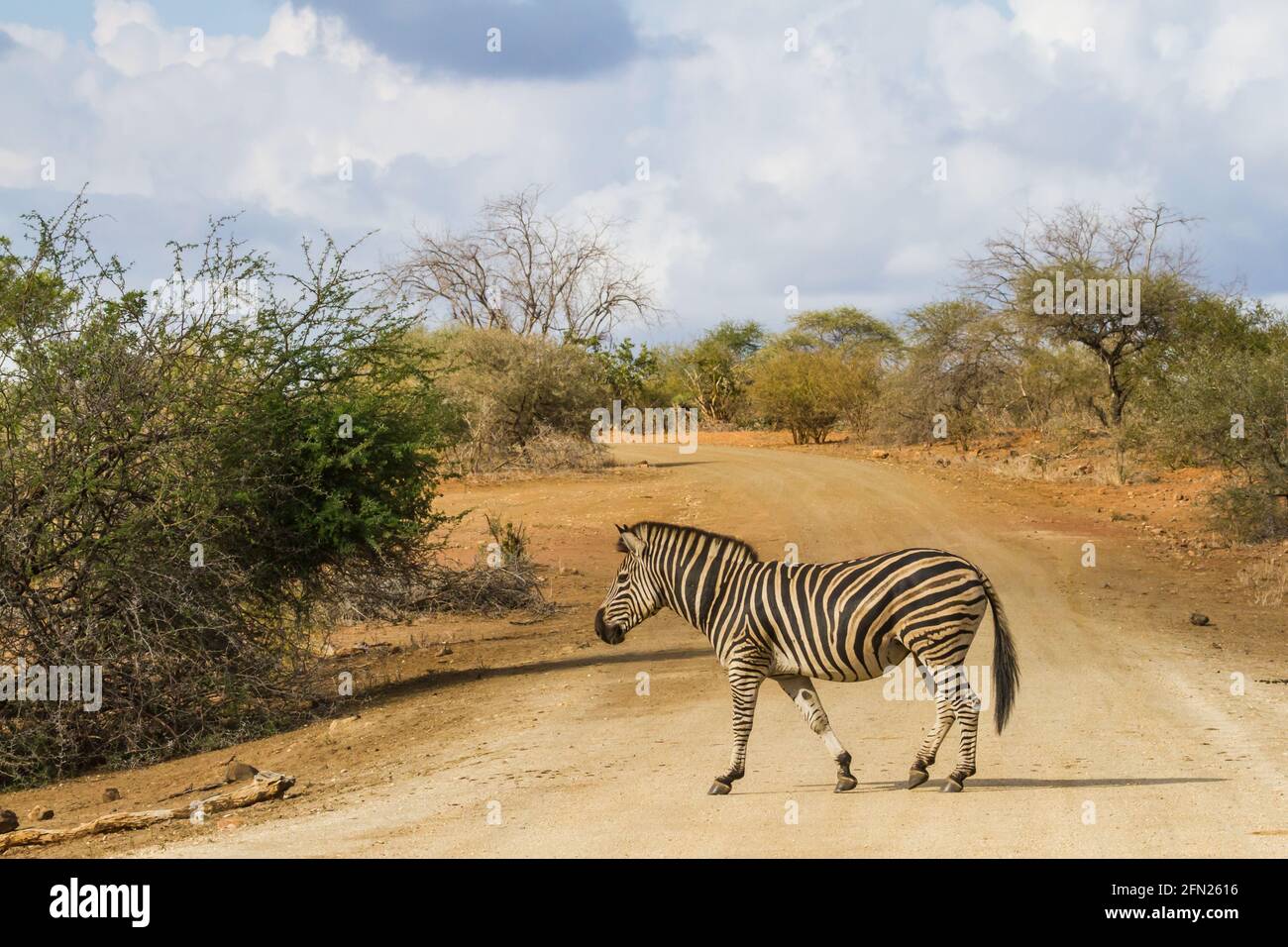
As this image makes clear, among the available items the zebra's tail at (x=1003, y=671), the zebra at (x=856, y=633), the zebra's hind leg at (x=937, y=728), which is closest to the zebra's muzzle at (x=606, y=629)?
the zebra at (x=856, y=633)

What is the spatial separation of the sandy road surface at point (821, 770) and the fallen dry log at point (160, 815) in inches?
26.5

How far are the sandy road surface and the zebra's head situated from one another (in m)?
1.05

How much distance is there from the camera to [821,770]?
895cm

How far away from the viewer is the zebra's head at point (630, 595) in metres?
8.87

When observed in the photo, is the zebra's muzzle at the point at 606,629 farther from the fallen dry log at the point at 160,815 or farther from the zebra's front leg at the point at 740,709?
the fallen dry log at the point at 160,815

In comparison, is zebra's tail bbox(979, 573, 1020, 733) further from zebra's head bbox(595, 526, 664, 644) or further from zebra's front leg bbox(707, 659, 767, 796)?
zebra's head bbox(595, 526, 664, 644)

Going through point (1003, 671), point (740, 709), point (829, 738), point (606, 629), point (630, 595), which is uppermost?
point (630, 595)

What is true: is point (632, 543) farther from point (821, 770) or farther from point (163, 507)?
point (163, 507)

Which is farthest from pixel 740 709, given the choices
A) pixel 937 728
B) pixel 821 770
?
pixel 821 770

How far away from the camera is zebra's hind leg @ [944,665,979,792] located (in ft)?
25.8

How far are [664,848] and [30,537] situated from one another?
306 inches

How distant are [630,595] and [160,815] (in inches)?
139

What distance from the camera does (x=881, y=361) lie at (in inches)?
2069

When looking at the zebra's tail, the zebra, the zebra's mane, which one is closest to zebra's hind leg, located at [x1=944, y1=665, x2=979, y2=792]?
the zebra
